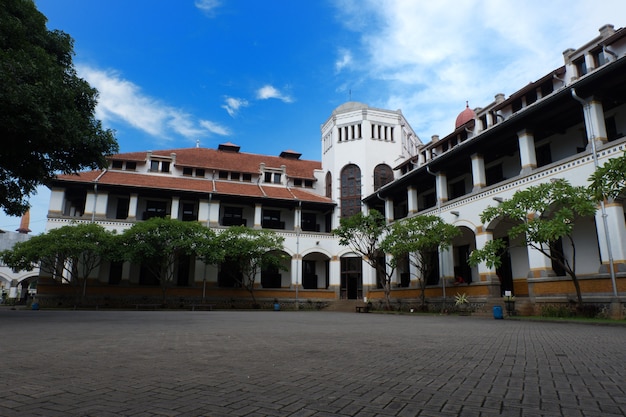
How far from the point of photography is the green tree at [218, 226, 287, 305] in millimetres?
28781

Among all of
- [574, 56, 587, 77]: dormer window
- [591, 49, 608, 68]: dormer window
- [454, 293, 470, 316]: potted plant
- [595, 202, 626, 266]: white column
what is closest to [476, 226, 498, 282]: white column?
[454, 293, 470, 316]: potted plant

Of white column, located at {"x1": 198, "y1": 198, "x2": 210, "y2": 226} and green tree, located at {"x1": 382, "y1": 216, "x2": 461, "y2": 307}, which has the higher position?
white column, located at {"x1": 198, "y1": 198, "x2": 210, "y2": 226}

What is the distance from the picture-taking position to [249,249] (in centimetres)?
2886

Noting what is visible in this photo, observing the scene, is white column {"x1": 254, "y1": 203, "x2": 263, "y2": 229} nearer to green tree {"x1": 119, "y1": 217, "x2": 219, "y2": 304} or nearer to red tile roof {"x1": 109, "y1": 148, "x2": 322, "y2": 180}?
red tile roof {"x1": 109, "y1": 148, "x2": 322, "y2": 180}

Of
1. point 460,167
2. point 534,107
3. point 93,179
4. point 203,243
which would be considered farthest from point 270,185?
point 534,107

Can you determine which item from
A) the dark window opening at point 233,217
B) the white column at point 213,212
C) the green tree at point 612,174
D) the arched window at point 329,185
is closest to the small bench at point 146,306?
the white column at point 213,212

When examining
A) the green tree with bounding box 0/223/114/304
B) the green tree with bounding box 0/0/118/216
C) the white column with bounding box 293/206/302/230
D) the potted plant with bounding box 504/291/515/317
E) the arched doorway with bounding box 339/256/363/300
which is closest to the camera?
the green tree with bounding box 0/0/118/216

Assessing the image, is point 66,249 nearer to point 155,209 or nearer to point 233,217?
point 155,209

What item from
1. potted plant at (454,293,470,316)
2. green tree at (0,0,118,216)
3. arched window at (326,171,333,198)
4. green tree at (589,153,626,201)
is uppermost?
arched window at (326,171,333,198)

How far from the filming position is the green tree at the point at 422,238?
74.0ft

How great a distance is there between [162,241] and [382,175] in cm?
1952

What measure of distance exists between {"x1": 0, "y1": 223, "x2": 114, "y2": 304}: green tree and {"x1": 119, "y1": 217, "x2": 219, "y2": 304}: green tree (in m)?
1.45

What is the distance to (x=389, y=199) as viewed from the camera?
3275 cm

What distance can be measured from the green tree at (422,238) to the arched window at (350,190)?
429 inches
